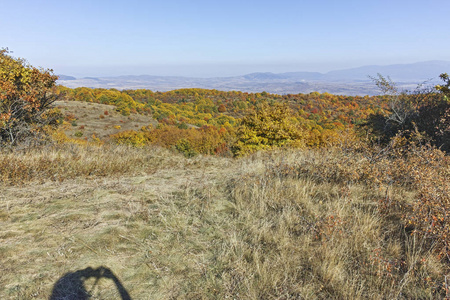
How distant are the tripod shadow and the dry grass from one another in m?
0.05

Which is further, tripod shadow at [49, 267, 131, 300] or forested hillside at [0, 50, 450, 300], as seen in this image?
forested hillside at [0, 50, 450, 300]

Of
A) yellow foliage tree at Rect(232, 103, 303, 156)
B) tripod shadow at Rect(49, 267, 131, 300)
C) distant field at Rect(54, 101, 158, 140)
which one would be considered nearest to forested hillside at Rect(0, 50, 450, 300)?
tripod shadow at Rect(49, 267, 131, 300)

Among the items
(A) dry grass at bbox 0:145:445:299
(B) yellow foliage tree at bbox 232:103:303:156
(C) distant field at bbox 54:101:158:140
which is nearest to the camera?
(A) dry grass at bbox 0:145:445:299

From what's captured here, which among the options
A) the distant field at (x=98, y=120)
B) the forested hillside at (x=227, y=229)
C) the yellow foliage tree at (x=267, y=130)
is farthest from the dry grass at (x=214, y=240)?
the distant field at (x=98, y=120)

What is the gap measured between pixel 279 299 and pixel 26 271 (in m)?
2.36

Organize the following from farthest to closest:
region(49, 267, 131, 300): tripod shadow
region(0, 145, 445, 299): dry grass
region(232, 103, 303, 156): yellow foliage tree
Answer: region(232, 103, 303, 156): yellow foliage tree → region(0, 145, 445, 299): dry grass → region(49, 267, 131, 300): tripod shadow

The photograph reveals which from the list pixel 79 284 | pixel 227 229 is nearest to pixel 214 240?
pixel 227 229

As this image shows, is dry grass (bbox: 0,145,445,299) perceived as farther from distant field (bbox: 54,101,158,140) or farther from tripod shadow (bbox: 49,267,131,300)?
distant field (bbox: 54,101,158,140)

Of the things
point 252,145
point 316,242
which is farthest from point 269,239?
point 252,145

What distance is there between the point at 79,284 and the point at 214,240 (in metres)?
1.42

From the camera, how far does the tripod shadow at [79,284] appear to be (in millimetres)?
2035

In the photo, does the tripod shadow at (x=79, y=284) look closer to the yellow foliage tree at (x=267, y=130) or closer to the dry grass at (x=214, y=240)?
the dry grass at (x=214, y=240)

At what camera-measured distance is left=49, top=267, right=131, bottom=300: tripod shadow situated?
2035 mm

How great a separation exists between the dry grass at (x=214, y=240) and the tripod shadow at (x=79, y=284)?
0.05 m
